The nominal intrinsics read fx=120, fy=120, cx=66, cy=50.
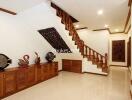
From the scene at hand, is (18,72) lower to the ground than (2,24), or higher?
lower

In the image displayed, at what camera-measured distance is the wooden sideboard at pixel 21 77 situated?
3505 mm

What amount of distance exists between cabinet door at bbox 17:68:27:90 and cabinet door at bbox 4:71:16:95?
0.16 metres

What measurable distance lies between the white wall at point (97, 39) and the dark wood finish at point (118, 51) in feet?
6.81

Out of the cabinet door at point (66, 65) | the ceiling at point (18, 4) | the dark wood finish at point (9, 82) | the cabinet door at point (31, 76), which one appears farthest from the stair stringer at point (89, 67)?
the ceiling at point (18, 4)

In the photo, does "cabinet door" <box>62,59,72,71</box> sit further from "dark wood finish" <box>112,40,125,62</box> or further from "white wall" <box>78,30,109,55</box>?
"dark wood finish" <box>112,40,125,62</box>

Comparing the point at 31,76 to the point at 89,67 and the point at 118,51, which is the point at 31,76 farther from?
the point at 118,51

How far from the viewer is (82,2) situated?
381 cm

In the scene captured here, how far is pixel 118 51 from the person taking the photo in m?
9.45

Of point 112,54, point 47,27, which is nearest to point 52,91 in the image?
point 47,27

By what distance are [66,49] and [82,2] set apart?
9.43 ft

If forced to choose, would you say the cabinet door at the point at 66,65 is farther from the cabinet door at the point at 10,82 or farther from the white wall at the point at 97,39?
the cabinet door at the point at 10,82

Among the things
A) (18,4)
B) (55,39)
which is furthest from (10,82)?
(55,39)

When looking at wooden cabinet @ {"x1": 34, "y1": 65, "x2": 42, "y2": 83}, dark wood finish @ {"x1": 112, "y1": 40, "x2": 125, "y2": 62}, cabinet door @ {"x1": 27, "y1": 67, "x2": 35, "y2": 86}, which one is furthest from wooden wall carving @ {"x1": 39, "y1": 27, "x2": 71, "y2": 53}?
dark wood finish @ {"x1": 112, "y1": 40, "x2": 125, "y2": 62}

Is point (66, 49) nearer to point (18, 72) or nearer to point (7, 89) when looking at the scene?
point (18, 72)
